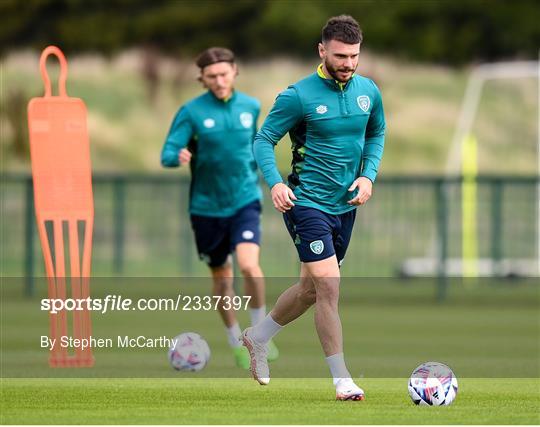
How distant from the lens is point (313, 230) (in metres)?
9.48

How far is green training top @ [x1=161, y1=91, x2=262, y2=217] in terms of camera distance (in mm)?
12648

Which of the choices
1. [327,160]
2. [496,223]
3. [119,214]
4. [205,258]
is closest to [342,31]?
[327,160]

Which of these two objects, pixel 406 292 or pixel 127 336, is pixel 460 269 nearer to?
pixel 406 292

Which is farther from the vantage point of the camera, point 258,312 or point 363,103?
point 258,312

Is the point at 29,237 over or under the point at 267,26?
under

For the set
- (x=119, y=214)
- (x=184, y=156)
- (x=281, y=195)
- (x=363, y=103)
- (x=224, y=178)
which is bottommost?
(x=119, y=214)

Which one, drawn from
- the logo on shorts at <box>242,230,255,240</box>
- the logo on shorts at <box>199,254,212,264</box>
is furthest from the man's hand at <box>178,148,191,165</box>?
the logo on shorts at <box>199,254,212,264</box>

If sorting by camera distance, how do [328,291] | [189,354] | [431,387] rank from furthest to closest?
[189,354]
[328,291]
[431,387]

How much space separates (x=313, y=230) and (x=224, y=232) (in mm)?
3395

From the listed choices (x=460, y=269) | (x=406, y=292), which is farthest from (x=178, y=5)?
(x=406, y=292)

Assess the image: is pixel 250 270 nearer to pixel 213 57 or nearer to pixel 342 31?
pixel 213 57

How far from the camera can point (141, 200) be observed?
23.2 m

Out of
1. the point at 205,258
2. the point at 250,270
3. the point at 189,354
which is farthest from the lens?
the point at 205,258

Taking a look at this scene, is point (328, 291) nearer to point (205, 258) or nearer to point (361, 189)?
point (361, 189)
